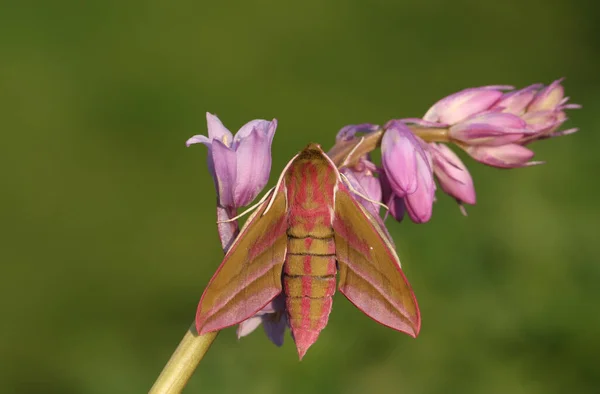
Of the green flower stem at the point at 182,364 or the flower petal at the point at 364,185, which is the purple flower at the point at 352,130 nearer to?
the flower petal at the point at 364,185

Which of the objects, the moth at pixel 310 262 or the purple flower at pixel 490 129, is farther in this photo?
the purple flower at pixel 490 129

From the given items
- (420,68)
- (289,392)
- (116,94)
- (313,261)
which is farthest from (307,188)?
(420,68)

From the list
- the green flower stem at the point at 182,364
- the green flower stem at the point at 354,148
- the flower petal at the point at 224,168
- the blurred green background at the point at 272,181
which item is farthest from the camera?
the blurred green background at the point at 272,181

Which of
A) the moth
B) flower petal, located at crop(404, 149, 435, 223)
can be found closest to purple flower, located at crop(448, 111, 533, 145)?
flower petal, located at crop(404, 149, 435, 223)

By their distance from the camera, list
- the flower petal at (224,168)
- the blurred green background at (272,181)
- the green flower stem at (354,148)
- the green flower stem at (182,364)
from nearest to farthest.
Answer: the green flower stem at (182,364)
the flower petal at (224,168)
the green flower stem at (354,148)
the blurred green background at (272,181)

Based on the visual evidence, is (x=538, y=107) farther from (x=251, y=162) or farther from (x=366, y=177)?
(x=251, y=162)

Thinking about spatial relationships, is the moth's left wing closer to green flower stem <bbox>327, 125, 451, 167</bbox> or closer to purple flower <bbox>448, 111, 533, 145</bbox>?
green flower stem <bbox>327, 125, 451, 167</bbox>

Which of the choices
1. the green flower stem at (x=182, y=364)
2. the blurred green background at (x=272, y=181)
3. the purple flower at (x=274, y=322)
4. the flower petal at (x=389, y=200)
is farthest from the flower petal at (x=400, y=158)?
the blurred green background at (x=272, y=181)
